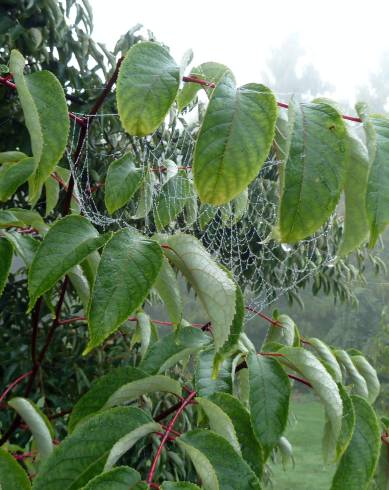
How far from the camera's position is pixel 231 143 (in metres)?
0.32

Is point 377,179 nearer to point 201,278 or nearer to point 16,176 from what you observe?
point 201,278

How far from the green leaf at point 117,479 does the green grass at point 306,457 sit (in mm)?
3976

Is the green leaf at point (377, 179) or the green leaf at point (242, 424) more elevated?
the green leaf at point (377, 179)

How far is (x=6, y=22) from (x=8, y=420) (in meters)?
1.00

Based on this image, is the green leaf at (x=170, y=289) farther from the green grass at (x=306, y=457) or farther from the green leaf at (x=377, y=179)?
the green grass at (x=306, y=457)

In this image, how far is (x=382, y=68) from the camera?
45.6 feet

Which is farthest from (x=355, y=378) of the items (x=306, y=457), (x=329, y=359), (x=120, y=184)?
(x=306, y=457)

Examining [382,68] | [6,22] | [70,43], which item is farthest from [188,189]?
[382,68]

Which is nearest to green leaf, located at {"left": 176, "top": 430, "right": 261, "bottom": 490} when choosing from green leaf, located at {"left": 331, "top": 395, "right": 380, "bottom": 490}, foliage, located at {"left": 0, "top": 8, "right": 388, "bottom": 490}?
foliage, located at {"left": 0, "top": 8, "right": 388, "bottom": 490}

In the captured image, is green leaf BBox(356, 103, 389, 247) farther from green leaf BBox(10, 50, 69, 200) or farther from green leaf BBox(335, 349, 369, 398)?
green leaf BBox(335, 349, 369, 398)

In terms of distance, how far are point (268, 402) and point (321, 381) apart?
4 cm

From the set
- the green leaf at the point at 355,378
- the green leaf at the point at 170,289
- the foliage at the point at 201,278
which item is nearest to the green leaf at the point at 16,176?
the foliage at the point at 201,278

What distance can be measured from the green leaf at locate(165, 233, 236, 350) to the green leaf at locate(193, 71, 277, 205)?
0.06m

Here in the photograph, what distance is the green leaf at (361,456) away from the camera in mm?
464
